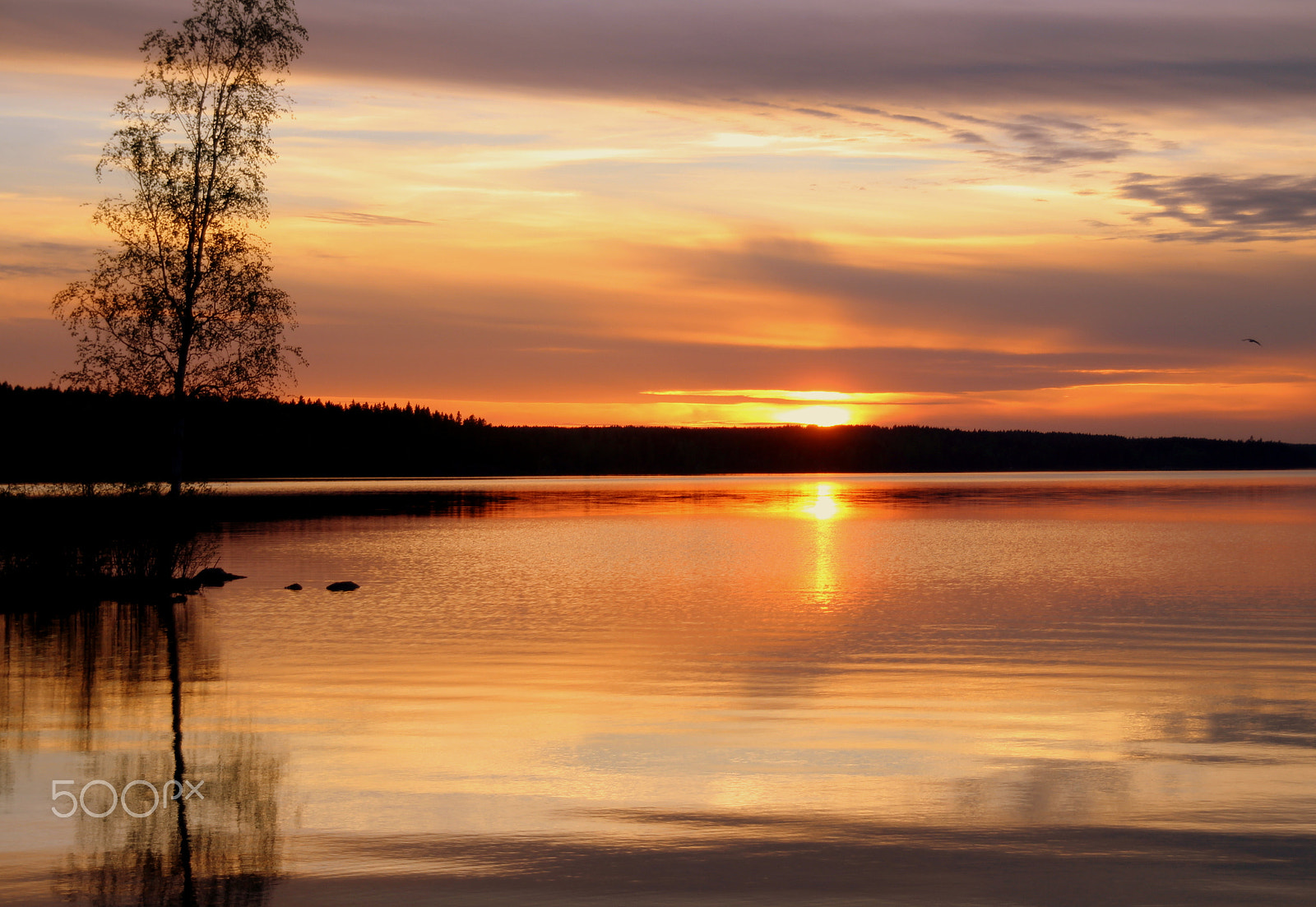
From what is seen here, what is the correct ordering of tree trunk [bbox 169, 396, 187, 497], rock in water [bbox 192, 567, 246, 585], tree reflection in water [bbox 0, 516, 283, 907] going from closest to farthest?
tree reflection in water [bbox 0, 516, 283, 907], rock in water [bbox 192, 567, 246, 585], tree trunk [bbox 169, 396, 187, 497]

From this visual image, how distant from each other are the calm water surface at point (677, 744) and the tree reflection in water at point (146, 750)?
49mm

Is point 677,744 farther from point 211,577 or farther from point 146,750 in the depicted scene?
point 211,577

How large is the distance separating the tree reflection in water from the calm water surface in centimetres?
5

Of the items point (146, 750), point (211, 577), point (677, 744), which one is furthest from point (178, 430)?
point (677, 744)

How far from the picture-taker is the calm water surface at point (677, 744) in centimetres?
865

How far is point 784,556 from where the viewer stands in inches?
1645

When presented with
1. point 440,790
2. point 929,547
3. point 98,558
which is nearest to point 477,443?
point 929,547

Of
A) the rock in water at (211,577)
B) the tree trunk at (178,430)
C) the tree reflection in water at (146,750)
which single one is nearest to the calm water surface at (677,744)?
the tree reflection in water at (146,750)

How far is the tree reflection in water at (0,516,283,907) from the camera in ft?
28.2

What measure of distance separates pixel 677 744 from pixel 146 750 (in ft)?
18.7

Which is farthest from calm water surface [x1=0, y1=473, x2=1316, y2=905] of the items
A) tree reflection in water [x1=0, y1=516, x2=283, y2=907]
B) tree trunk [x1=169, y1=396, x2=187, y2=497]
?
tree trunk [x1=169, y1=396, x2=187, y2=497]

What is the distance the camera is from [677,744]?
42.3 feet

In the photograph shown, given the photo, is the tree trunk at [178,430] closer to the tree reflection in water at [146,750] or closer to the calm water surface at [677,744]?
the calm water surface at [677,744]

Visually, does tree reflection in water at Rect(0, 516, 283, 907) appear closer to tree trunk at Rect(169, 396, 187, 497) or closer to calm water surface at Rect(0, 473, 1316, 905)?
calm water surface at Rect(0, 473, 1316, 905)
